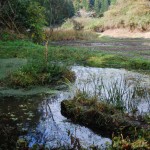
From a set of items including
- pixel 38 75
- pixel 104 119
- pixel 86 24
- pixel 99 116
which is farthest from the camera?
pixel 86 24

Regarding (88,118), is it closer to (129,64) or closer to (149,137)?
(149,137)

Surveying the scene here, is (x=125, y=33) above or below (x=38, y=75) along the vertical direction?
below

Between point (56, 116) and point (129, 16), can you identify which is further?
point (129, 16)

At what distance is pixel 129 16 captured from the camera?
3838 cm

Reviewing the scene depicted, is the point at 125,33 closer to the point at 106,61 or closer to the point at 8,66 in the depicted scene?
the point at 106,61

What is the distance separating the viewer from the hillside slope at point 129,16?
36062 mm

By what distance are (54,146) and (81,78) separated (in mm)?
5730

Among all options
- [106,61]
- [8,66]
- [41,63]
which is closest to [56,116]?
[41,63]

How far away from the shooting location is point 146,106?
7977mm

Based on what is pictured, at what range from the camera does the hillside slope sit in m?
36.1

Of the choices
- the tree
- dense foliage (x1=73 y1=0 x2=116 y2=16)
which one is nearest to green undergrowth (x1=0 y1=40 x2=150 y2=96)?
dense foliage (x1=73 y1=0 x2=116 y2=16)

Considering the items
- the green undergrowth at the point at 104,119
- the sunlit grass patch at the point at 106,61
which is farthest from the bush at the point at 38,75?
the sunlit grass patch at the point at 106,61

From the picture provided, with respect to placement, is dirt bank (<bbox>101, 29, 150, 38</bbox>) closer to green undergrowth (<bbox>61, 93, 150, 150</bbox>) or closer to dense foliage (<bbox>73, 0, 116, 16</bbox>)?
green undergrowth (<bbox>61, 93, 150, 150</bbox>)

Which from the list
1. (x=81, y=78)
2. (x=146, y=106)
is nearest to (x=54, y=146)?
(x=146, y=106)
